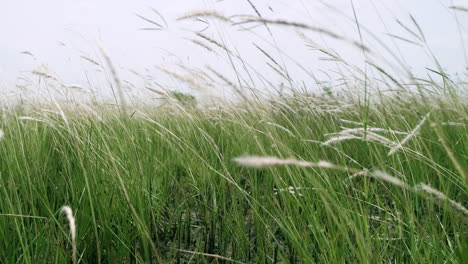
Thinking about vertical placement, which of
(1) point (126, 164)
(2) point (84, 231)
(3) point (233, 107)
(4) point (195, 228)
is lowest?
(4) point (195, 228)

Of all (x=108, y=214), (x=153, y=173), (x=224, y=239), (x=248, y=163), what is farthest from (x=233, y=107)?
(x=248, y=163)

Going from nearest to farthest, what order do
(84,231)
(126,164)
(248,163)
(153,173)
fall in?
(248,163) → (84,231) → (126,164) → (153,173)

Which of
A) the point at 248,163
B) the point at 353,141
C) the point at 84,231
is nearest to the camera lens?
the point at 248,163

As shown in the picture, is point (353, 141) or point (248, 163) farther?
point (353, 141)

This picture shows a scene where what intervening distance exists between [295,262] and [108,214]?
62 cm

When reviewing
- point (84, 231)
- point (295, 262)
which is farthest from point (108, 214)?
point (295, 262)

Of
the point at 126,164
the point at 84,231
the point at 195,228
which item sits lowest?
the point at 195,228

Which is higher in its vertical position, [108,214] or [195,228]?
[108,214]

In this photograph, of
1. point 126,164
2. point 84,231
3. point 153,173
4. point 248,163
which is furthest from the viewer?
point 153,173

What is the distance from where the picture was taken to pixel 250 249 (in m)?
1.45

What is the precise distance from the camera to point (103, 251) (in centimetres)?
134

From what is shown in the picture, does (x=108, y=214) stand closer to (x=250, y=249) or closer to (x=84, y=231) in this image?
(x=84, y=231)

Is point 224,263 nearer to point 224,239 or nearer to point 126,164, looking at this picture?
point 224,239

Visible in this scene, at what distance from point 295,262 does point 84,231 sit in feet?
2.19
